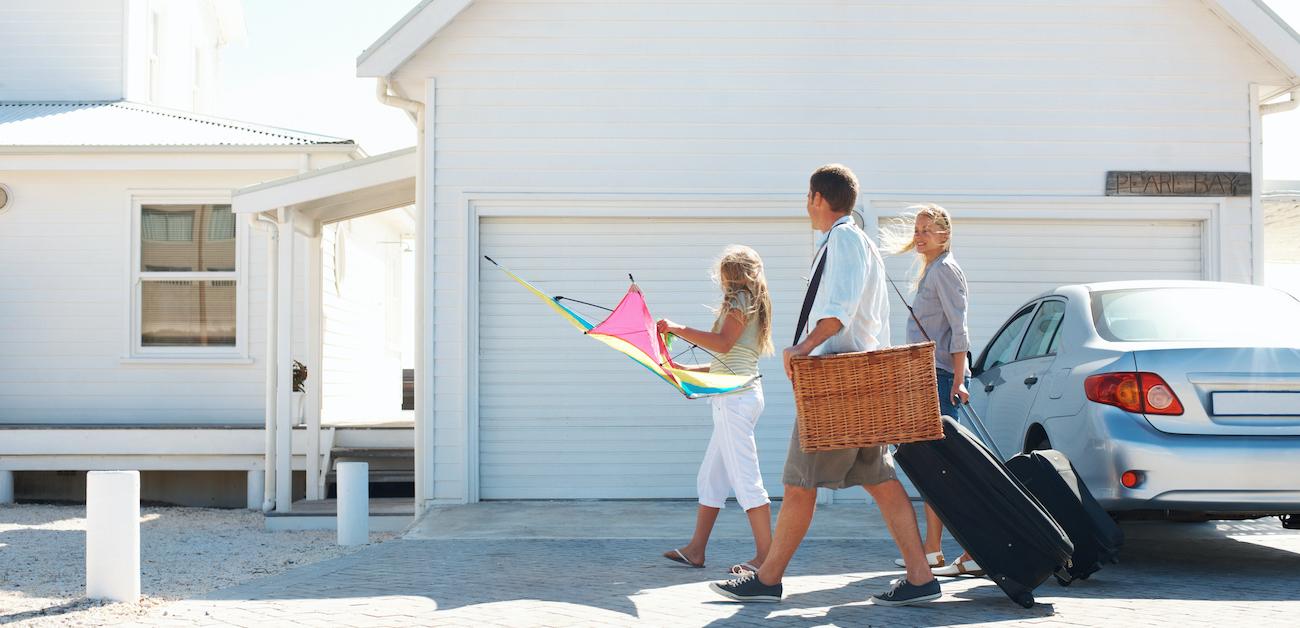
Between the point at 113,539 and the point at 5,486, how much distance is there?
7540 millimetres

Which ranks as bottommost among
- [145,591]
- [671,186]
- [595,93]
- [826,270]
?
[145,591]

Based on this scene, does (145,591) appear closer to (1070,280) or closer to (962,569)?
(962,569)

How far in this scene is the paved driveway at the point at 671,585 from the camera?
5391mm

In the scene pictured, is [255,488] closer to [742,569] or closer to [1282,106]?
[742,569]

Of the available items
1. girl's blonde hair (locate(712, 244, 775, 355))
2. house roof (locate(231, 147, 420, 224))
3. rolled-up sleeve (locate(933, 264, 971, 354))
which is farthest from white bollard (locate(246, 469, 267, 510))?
rolled-up sleeve (locate(933, 264, 971, 354))

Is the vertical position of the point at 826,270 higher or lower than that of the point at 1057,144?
lower

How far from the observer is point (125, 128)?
14.2 m

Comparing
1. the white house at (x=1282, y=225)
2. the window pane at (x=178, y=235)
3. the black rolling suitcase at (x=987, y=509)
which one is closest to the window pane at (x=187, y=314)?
the window pane at (x=178, y=235)

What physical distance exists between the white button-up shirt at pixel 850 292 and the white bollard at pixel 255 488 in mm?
8403

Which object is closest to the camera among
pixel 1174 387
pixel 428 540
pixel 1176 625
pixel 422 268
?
pixel 1176 625

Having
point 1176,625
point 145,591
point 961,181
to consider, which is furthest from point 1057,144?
point 145,591

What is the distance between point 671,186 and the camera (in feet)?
32.1

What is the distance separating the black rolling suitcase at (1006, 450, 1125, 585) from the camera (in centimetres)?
580

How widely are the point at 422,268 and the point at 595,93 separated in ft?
5.93
